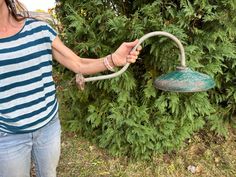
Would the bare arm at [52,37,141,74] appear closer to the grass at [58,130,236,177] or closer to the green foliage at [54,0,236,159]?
the green foliage at [54,0,236,159]

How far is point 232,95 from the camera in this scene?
372cm

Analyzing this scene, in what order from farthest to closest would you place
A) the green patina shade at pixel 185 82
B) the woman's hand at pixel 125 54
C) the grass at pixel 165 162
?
the grass at pixel 165 162
the woman's hand at pixel 125 54
the green patina shade at pixel 185 82

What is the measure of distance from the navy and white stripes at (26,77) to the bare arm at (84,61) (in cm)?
7

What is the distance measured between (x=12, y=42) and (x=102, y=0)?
1.60 m

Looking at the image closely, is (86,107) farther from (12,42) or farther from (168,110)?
(12,42)

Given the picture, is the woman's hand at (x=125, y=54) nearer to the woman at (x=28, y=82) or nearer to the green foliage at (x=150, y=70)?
the woman at (x=28, y=82)

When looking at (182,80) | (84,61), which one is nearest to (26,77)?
(84,61)

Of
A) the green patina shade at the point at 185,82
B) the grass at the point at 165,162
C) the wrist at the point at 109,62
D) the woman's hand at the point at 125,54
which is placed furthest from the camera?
the grass at the point at 165,162

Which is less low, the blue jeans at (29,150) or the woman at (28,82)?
the woman at (28,82)

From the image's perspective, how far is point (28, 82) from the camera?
1922 millimetres

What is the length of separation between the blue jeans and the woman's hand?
503 mm

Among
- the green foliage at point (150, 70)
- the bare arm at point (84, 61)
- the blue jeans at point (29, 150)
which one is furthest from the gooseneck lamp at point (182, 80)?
the green foliage at point (150, 70)

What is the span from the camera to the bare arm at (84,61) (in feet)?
6.59

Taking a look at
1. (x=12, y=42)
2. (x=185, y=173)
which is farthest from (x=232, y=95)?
(x=12, y=42)
